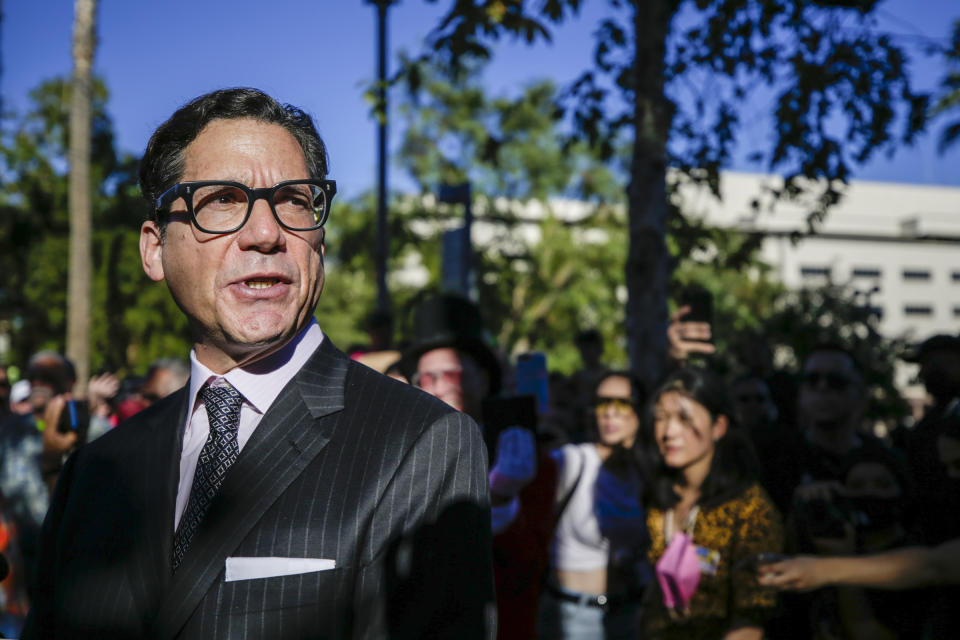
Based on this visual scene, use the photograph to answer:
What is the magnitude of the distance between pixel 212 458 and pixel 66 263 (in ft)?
76.5

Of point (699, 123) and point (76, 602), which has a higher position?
point (699, 123)

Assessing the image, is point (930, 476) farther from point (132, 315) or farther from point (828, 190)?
point (132, 315)

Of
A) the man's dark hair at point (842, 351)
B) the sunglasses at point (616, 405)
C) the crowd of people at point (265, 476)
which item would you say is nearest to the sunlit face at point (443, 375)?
the crowd of people at point (265, 476)

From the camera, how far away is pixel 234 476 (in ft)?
5.04

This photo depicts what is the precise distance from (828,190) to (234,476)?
647cm

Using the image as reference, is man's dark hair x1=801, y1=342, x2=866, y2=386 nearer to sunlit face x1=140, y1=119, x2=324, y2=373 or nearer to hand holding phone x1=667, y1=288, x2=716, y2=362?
hand holding phone x1=667, y1=288, x2=716, y2=362

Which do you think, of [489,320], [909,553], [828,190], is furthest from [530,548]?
[489,320]

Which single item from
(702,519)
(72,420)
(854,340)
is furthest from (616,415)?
(854,340)

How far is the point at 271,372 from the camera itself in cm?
171

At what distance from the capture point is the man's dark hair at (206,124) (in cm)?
176

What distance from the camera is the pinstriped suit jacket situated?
1.42 metres

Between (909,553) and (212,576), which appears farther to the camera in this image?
(909,553)

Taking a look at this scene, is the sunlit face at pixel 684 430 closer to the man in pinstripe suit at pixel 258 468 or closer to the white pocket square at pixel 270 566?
the man in pinstripe suit at pixel 258 468

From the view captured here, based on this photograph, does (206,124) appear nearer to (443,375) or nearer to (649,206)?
(443,375)
